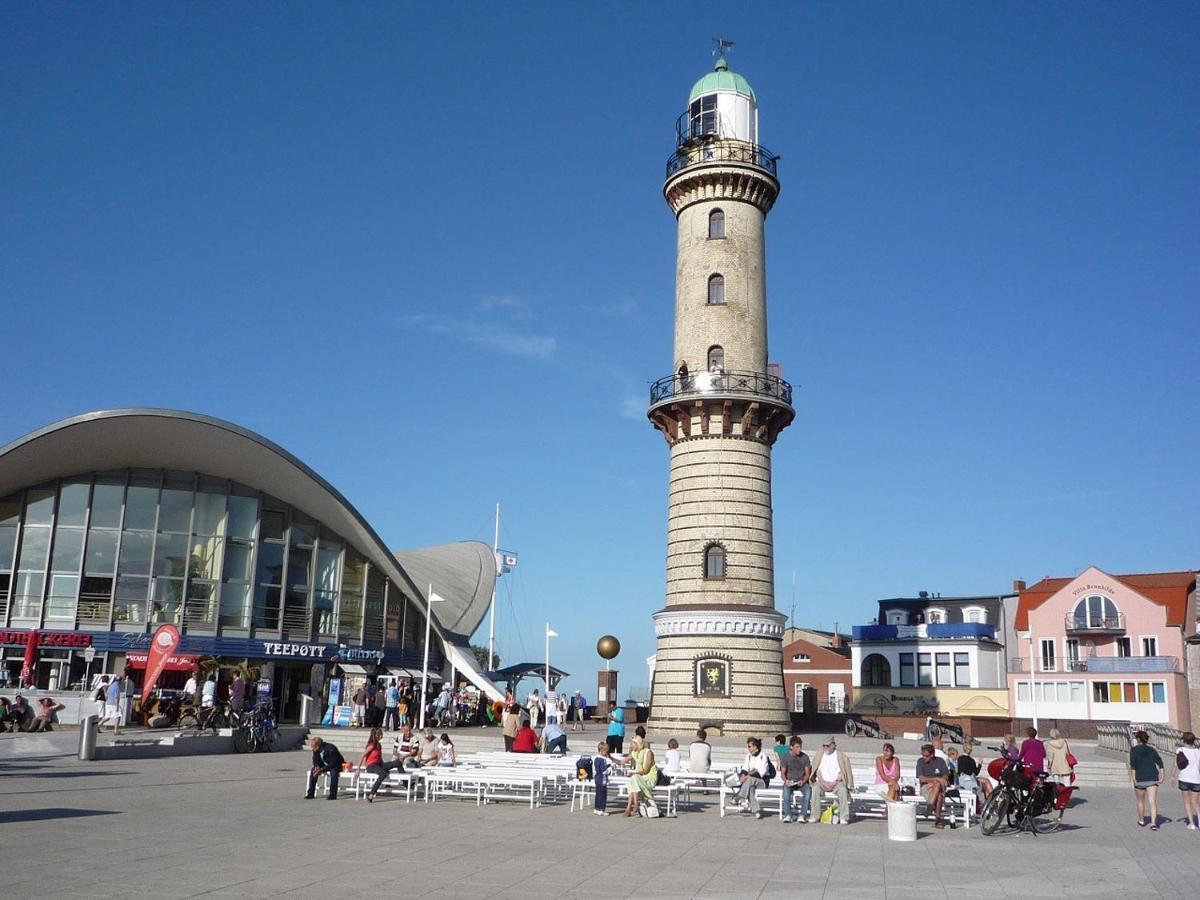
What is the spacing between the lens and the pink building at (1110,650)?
174ft

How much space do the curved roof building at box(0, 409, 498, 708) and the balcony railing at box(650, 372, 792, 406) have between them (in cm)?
1365

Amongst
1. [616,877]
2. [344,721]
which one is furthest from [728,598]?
[616,877]

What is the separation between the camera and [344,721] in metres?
34.3

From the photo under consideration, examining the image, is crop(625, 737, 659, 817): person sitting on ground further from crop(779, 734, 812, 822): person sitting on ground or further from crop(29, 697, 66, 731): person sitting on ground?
crop(29, 697, 66, 731): person sitting on ground

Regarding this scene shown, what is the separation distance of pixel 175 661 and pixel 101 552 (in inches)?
272

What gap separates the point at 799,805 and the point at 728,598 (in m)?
15.2

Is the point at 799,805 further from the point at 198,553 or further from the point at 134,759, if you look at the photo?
the point at 198,553

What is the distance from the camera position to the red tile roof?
54.8 metres

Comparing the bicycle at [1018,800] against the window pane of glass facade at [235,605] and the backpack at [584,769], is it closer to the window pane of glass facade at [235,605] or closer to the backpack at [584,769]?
the backpack at [584,769]

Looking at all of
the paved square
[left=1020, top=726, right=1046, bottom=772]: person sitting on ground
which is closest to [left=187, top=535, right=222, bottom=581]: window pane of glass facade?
the paved square

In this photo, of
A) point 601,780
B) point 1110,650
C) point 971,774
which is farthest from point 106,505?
point 1110,650

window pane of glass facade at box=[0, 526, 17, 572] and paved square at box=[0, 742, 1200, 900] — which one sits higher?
window pane of glass facade at box=[0, 526, 17, 572]

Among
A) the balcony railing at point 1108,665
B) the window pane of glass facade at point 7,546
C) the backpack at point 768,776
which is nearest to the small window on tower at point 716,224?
the backpack at point 768,776

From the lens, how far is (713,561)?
33844 mm
